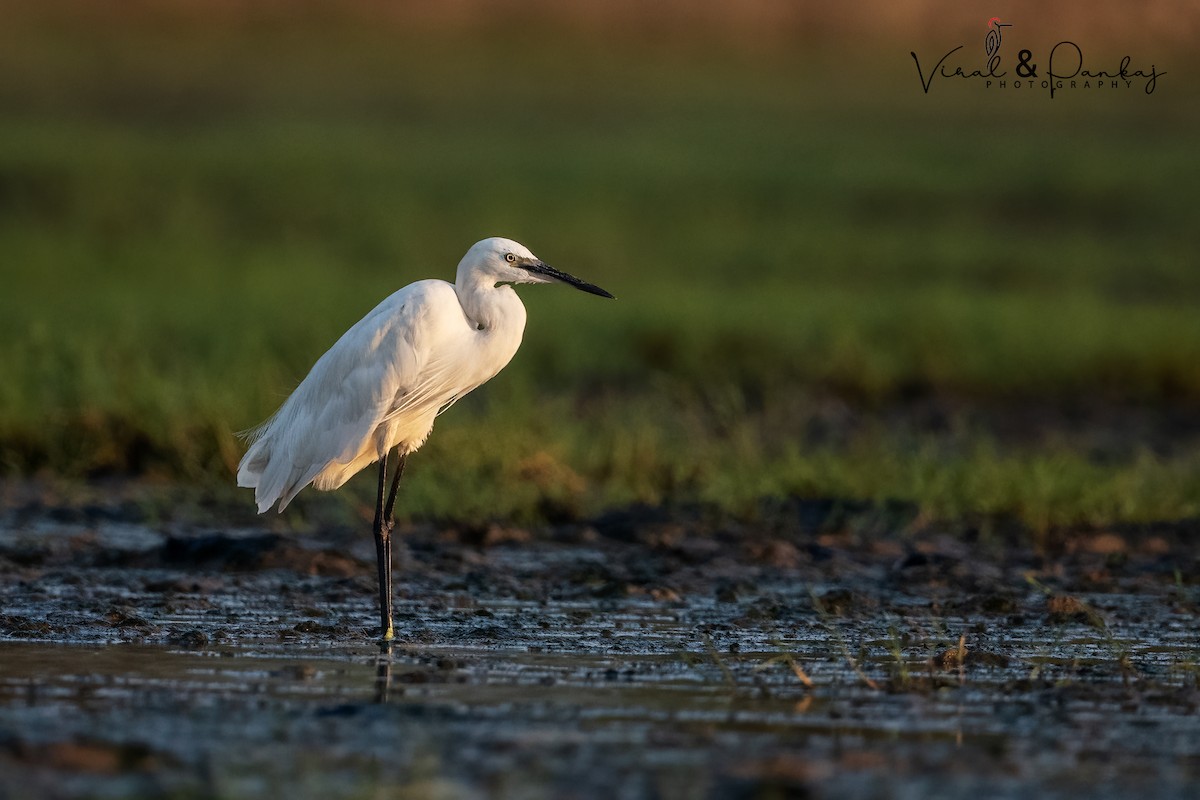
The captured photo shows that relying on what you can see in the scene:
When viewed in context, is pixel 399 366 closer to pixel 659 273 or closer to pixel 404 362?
pixel 404 362

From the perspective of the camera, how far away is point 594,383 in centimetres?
1308

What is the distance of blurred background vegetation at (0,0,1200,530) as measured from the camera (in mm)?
9453

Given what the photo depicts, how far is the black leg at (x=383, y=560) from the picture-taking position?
20.4ft

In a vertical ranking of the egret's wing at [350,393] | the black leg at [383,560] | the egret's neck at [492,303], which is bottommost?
the black leg at [383,560]

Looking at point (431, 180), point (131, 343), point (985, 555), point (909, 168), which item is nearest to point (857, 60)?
point (909, 168)

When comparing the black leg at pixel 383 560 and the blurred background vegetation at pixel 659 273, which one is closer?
the black leg at pixel 383 560

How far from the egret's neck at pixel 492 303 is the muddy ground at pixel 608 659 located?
3.58ft

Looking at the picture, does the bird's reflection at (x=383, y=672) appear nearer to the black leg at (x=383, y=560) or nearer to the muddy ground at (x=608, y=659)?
the muddy ground at (x=608, y=659)

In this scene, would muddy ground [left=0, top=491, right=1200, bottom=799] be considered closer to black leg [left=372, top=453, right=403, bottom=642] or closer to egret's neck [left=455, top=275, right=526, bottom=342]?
black leg [left=372, top=453, right=403, bottom=642]

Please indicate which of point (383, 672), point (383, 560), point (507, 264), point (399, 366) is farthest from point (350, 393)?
point (383, 672)

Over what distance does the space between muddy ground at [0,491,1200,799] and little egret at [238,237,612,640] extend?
52cm

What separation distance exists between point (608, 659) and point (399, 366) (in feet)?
4.78

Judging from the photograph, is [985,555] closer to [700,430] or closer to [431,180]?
[700,430]

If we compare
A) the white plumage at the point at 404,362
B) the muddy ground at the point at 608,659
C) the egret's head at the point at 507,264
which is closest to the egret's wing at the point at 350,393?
the white plumage at the point at 404,362
